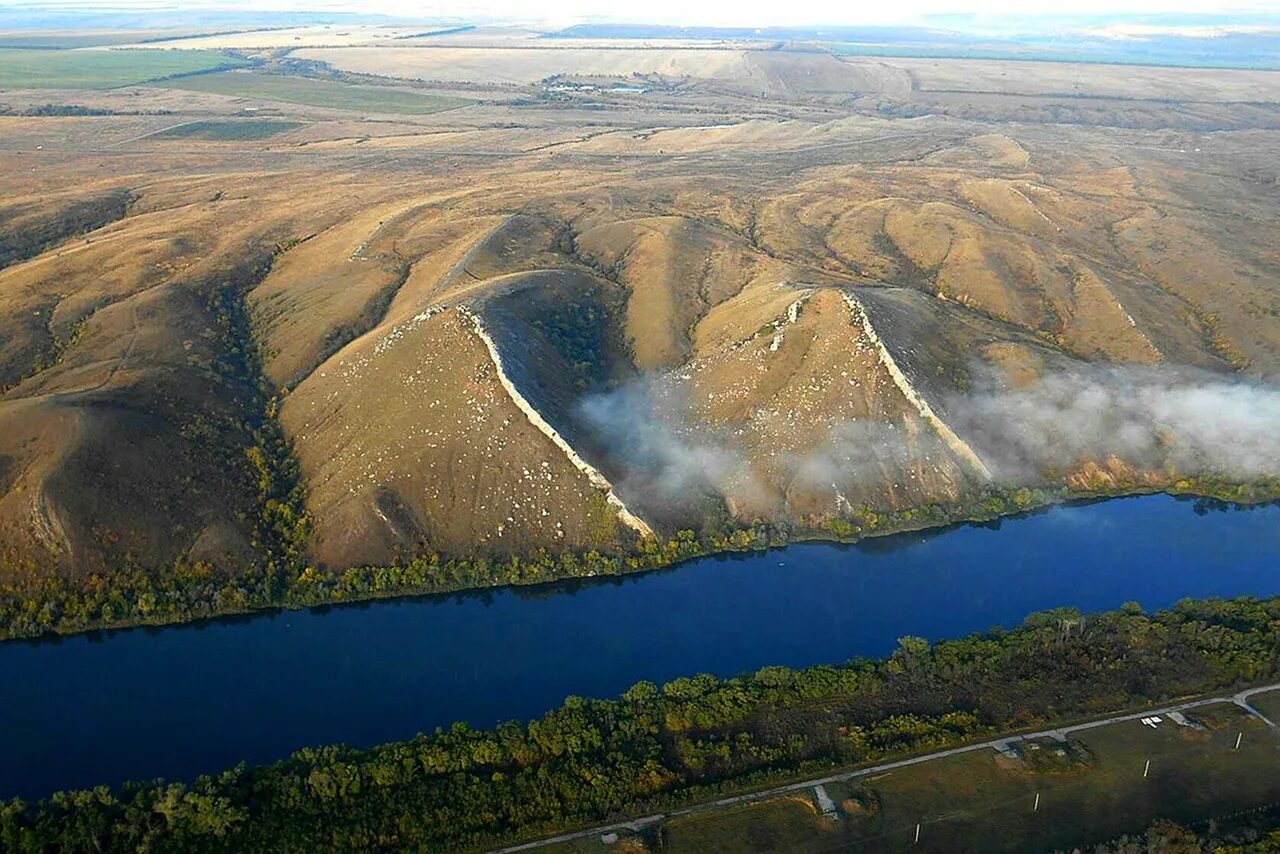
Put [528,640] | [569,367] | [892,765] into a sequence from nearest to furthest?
[892,765] → [528,640] → [569,367]

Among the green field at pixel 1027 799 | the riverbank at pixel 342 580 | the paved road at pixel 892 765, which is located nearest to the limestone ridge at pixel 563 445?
the riverbank at pixel 342 580

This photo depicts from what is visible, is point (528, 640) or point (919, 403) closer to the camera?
point (528, 640)

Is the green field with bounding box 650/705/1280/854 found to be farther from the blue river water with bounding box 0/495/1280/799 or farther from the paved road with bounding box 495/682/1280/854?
the blue river water with bounding box 0/495/1280/799

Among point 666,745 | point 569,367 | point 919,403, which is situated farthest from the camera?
point 569,367

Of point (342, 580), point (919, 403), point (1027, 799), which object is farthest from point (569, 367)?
point (1027, 799)

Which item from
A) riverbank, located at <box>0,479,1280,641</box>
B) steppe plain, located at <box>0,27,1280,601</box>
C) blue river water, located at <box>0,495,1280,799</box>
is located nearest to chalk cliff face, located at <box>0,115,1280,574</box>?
steppe plain, located at <box>0,27,1280,601</box>

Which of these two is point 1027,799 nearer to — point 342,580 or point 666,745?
point 666,745
